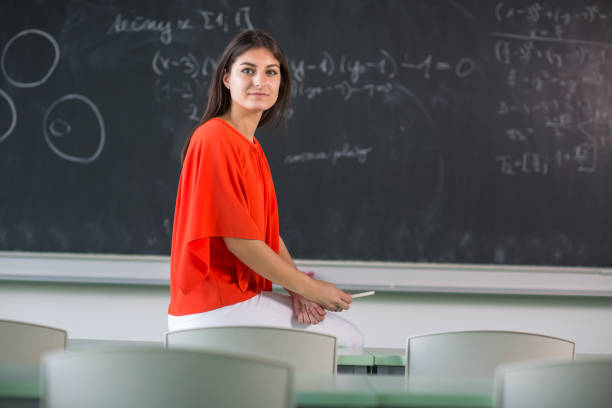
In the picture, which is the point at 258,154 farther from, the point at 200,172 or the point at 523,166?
the point at 523,166

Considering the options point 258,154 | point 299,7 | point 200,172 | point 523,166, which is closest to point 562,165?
point 523,166

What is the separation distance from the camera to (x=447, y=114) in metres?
3.48

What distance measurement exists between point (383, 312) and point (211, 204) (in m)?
1.87

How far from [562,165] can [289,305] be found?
220cm

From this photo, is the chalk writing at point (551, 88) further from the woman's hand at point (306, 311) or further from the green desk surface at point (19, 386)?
the green desk surface at point (19, 386)

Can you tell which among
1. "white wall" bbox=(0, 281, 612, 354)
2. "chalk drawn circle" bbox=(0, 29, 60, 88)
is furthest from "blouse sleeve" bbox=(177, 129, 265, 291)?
"chalk drawn circle" bbox=(0, 29, 60, 88)

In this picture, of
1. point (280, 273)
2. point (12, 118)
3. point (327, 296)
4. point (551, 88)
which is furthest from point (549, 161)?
point (12, 118)

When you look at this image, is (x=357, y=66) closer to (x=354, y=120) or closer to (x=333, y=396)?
(x=354, y=120)

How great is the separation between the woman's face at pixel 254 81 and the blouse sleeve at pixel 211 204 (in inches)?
7.5

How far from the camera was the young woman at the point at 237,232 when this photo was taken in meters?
1.80

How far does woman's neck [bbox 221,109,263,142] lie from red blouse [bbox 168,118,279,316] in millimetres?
68

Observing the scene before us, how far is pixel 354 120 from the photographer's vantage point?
11.4 feet

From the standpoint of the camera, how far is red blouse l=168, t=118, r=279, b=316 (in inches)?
70.7

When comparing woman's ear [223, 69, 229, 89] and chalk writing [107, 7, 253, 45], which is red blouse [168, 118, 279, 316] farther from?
chalk writing [107, 7, 253, 45]
